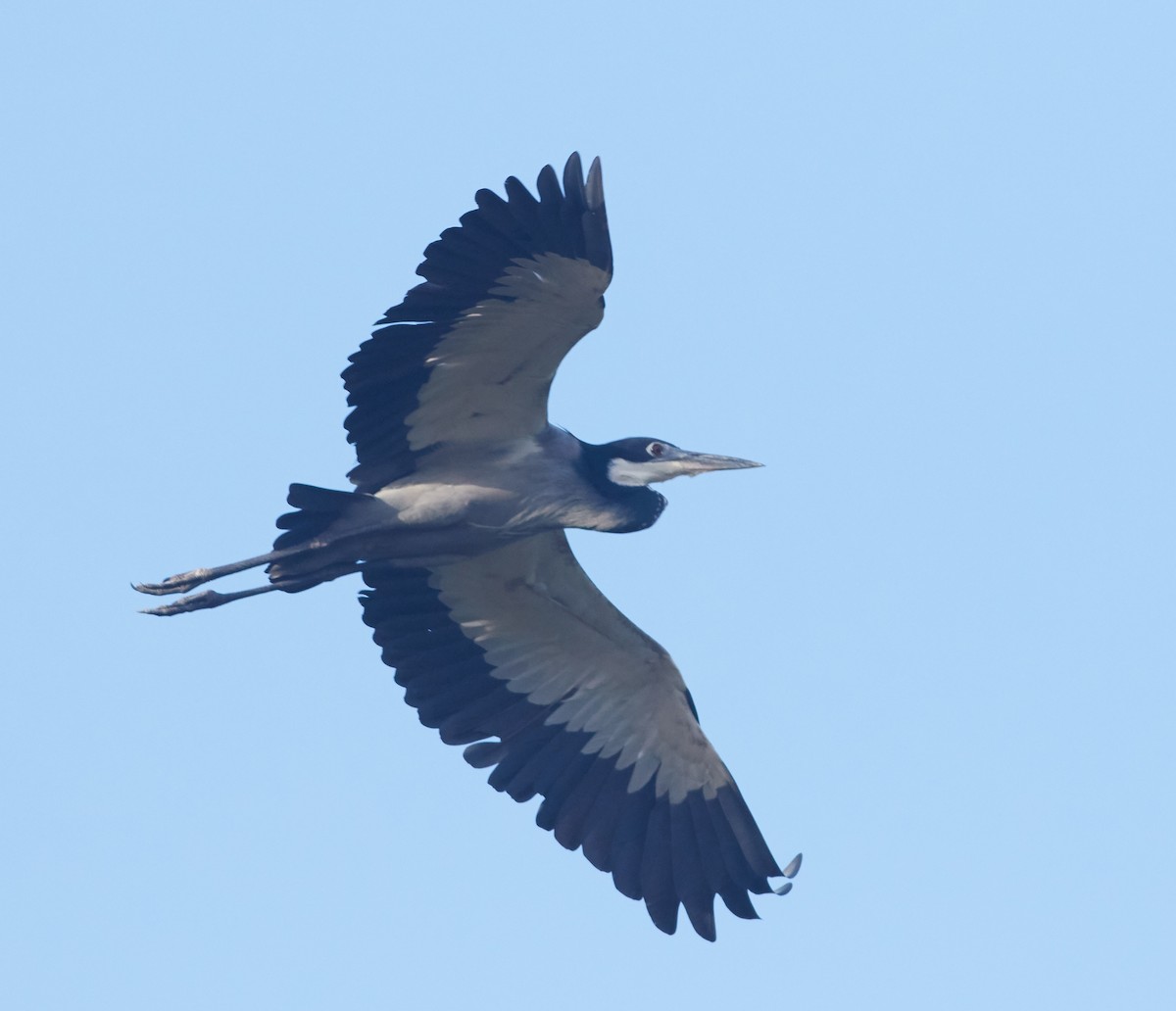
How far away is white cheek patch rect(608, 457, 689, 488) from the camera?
1386 cm

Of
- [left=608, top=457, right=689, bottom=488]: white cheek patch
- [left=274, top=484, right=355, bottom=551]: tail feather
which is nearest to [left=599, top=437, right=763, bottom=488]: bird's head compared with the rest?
[left=608, top=457, right=689, bottom=488]: white cheek patch

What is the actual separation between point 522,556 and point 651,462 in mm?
1316

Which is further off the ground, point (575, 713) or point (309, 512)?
point (309, 512)

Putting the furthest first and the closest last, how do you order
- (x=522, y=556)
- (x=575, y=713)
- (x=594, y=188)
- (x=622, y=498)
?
(x=575, y=713), (x=522, y=556), (x=622, y=498), (x=594, y=188)

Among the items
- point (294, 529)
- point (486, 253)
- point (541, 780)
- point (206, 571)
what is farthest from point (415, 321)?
point (541, 780)

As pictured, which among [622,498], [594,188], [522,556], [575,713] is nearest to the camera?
[594,188]

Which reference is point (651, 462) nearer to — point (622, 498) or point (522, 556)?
point (622, 498)

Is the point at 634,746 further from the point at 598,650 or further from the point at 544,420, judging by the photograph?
the point at 544,420

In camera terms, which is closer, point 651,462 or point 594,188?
point 594,188

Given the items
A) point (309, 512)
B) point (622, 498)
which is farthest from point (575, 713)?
point (309, 512)

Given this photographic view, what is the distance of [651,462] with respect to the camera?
13922 mm

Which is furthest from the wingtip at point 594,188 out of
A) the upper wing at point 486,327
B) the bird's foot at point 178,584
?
the bird's foot at point 178,584

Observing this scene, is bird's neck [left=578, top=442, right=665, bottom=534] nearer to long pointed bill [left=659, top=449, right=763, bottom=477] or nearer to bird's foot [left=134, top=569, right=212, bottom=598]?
long pointed bill [left=659, top=449, right=763, bottom=477]

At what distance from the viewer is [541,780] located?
48.0 feet
